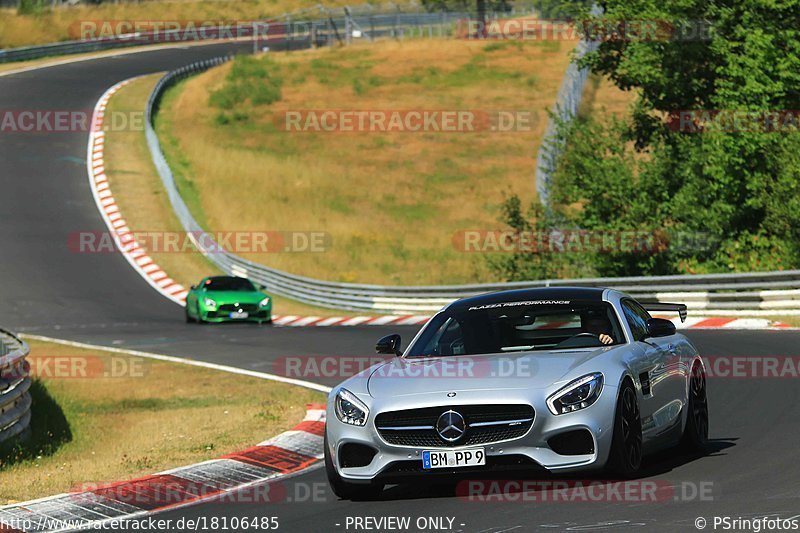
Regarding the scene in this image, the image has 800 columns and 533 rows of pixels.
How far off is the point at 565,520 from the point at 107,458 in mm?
6620

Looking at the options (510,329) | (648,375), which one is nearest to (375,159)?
(510,329)

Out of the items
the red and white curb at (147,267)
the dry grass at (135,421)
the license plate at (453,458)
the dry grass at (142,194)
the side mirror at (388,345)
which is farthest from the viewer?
the dry grass at (142,194)

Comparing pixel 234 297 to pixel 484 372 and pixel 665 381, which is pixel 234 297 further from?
pixel 484 372

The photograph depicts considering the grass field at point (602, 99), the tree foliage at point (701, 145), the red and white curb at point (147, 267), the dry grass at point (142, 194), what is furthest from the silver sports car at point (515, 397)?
the grass field at point (602, 99)

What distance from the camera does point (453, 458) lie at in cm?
839

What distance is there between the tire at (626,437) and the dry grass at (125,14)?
2625 inches

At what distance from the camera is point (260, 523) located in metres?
8.40

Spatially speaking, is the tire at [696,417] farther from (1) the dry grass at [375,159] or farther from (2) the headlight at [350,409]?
(1) the dry grass at [375,159]

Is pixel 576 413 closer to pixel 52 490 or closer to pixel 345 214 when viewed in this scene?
pixel 52 490

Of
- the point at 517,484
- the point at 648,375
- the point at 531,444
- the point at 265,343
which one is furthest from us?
the point at 265,343

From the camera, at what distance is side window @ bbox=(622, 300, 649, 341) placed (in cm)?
1001

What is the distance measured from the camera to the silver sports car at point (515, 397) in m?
8.39

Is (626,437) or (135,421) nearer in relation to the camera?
(626,437)

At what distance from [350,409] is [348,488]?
0.52 meters
